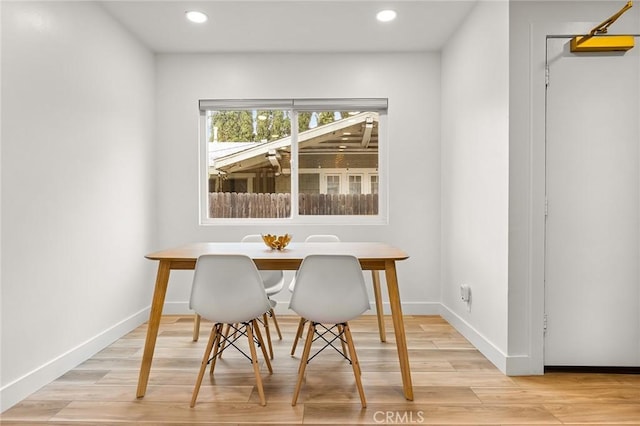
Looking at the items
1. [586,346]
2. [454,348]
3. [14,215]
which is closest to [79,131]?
[14,215]

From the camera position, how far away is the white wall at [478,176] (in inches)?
103

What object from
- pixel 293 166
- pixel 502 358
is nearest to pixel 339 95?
pixel 293 166

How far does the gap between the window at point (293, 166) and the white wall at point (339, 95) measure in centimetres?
17

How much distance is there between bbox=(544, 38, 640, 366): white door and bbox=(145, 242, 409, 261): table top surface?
1.06 meters

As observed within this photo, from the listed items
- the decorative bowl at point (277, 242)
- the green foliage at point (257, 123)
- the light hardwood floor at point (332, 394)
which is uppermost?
the green foliage at point (257, 123)

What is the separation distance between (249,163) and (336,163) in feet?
2.93

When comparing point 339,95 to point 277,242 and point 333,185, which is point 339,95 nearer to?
point 333,185

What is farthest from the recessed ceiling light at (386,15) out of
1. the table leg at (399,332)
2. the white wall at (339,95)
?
the table leg at (399,332)

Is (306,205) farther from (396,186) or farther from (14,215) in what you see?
(14,215)

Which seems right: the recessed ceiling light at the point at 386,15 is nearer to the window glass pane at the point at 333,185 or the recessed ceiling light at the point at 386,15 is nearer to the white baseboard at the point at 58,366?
the window glass pane at the point at 333,185

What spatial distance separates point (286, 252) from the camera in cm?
254

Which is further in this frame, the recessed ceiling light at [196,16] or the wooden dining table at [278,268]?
the recessed ceiling light at [196,16]

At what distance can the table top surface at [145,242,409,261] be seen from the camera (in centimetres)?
229

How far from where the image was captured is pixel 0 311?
6.80 ft
